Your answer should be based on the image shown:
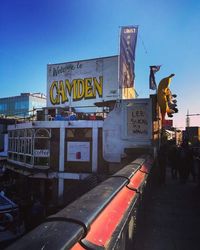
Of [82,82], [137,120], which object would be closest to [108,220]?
[137,120]

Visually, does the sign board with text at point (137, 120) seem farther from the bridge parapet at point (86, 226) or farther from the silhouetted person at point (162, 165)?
the bridge parapet at point (86, 226)

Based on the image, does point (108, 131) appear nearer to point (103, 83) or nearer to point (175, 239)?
point (175, 239)

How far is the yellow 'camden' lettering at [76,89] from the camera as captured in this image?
1011 inches

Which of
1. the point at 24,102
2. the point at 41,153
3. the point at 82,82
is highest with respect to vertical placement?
the point at 24,102

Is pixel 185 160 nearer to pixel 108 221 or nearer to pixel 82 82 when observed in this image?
pixel 108 221

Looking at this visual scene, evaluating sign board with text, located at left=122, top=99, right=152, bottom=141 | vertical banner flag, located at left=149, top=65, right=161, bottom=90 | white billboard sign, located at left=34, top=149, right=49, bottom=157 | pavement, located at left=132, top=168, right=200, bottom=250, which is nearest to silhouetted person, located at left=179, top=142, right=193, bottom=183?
pavement, located at left=132, top=168, right=200, bottom=250

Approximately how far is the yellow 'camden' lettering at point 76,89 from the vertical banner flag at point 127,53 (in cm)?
832

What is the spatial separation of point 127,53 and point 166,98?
4.90 m

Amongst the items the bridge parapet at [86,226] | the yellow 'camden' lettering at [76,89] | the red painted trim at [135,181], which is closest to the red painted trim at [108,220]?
the bridge parapet at [86,226]

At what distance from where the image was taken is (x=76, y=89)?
26812 millimetres

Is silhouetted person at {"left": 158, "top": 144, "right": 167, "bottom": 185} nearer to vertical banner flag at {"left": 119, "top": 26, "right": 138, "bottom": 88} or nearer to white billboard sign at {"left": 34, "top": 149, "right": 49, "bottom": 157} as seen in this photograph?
vertical banner flag at {"left": 119, "top": 26, "right": 138, "bottom": 88}

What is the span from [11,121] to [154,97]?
1060 inches

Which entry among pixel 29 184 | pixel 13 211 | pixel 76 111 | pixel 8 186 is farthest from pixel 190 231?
pixel 76 111

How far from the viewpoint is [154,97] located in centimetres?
1303
